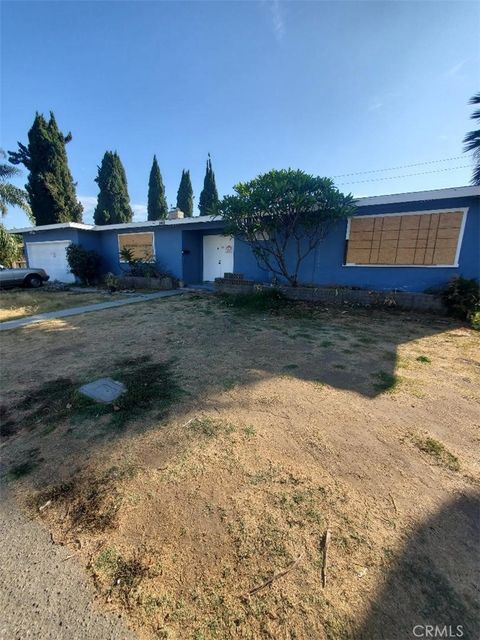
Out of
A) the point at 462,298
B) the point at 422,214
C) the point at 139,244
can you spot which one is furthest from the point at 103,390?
the point at 139,244

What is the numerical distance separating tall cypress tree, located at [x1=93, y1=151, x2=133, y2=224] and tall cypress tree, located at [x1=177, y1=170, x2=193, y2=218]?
4.99 m

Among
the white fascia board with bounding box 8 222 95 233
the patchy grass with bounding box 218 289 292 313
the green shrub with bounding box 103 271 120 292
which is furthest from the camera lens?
the white fascia board with bounding box 8 222 95 233

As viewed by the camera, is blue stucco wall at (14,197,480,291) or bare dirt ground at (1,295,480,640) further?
blue stucco wall at (14,197,480,291)

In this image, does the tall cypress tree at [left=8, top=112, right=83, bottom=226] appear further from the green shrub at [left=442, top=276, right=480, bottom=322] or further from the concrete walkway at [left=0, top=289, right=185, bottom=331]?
the green shrub at [left=442, top=276, right=480, bottom=322]

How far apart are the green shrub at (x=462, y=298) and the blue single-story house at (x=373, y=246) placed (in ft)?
2.52

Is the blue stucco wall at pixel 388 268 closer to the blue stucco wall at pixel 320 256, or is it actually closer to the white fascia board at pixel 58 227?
the blue stucco wall at pixel 320 256

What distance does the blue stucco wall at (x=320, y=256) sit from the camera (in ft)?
22.5

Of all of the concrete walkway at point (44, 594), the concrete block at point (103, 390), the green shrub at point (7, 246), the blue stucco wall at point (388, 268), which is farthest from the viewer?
the green shrub at point (7, 246)

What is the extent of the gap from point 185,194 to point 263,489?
95.8 ft

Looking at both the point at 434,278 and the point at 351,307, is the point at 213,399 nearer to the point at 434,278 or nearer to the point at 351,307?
the point at 351,307

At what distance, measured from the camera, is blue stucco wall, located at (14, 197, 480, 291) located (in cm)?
685

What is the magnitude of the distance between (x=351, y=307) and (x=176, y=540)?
6903 millimetres

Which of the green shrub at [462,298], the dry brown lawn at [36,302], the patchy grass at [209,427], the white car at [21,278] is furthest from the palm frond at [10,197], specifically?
the green shrub at [462,298]

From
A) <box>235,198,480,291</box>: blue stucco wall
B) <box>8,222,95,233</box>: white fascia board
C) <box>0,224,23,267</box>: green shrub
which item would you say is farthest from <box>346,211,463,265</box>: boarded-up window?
<box>0,224,23,267</box>: green shrub
